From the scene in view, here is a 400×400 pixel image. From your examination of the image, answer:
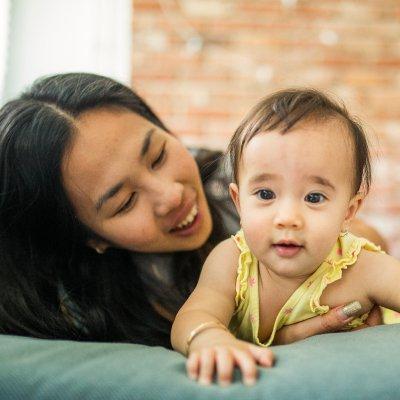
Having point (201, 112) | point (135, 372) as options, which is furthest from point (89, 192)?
point (201, 112)

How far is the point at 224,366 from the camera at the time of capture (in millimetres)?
716

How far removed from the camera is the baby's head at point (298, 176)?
0.89 m

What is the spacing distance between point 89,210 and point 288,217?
54 cm

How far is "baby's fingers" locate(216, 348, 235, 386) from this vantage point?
0.71 metres

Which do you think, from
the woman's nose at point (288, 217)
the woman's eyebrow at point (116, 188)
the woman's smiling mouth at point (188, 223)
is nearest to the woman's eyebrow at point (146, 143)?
the woman's eyebrow at point (116, 188)

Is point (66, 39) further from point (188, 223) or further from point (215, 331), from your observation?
point (215, 331)

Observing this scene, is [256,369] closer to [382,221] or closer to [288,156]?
[288,156]

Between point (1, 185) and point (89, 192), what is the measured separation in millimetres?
196

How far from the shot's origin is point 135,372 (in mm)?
730

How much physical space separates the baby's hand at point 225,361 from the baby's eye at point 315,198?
0.25 m

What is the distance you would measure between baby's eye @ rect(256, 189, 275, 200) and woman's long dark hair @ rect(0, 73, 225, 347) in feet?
1.53

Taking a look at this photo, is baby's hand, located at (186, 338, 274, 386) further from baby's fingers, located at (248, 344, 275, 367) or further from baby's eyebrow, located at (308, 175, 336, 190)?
baby's eyebrow, located at (308, 175, 336, 190)

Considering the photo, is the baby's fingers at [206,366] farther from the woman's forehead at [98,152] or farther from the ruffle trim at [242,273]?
the woman's forehead at [98,152]

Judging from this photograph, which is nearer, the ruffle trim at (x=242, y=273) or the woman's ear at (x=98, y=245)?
the ruffle trim at (x=242, y=273)
